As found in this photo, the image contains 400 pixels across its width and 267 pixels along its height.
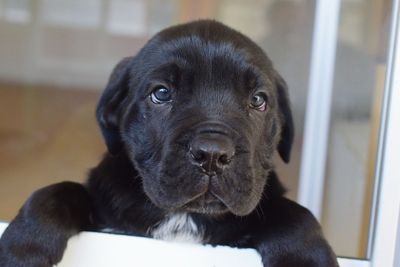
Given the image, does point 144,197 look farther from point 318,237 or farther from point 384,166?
point 384,166

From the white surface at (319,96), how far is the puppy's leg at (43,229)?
0.81 m

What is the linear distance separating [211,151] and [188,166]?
7 centimetres

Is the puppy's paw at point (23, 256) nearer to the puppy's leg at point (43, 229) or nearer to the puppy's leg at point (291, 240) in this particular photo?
the puppy's leg at point (43, 229)

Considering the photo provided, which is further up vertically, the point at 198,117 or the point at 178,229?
the point at 198,117

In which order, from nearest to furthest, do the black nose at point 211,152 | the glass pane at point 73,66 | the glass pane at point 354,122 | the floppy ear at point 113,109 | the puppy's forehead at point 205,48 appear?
1. the black nose at point 211,152
2. the puppy's forehead at point 205,48
3. the floppy ear at point 113,109
4. the glass pane at point 354,122
5. the glass pane at point 73,66

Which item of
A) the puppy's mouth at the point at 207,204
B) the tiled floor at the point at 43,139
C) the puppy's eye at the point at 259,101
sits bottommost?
the tiled floor at the point at 43,139

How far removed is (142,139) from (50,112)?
1146 millimetres

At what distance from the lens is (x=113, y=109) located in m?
1.54

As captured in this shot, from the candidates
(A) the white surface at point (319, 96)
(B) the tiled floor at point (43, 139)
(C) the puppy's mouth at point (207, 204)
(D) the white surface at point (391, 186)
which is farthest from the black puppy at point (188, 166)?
(B) the tiled floor at point (43, 139)

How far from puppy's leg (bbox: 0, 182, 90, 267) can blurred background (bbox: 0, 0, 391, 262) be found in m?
0.72

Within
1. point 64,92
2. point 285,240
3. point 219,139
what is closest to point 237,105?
point 219,139

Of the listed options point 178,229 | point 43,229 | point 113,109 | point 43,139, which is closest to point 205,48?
point 113,109

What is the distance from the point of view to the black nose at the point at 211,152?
1172 millimetres

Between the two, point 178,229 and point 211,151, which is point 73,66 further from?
point 211,151
